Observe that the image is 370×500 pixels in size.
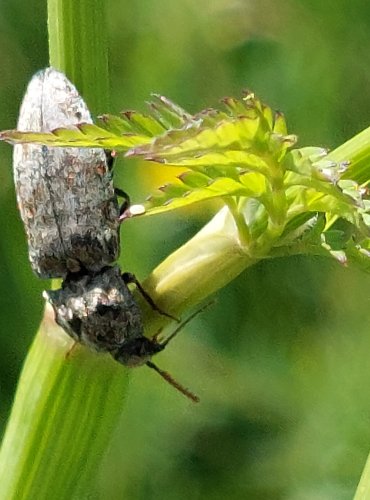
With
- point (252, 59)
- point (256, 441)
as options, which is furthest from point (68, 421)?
point (252, 59)

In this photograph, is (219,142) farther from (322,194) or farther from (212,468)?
(212,468)

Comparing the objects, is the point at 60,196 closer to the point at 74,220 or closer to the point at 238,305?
the point at 74,220

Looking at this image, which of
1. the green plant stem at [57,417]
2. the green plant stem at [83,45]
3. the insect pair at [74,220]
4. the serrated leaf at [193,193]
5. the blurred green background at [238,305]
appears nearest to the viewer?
the serrated leaf at [193,193]

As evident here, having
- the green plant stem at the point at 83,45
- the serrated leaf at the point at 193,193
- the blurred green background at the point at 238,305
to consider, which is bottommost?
the blurred green background at the point at 238,305

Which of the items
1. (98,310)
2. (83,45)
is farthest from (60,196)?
(83,45)

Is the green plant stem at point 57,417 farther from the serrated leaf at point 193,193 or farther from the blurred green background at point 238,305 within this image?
the blurred green background at point 238,305

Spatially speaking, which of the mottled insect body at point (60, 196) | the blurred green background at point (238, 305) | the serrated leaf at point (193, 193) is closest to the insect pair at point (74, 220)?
the mottled insect body at point (60, 196)

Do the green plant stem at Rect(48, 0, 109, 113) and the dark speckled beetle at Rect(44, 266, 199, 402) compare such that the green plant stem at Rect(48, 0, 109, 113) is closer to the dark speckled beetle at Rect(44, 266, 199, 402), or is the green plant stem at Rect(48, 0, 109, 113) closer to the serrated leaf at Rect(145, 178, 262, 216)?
the serrated leaf at Rect(145, 178, 262, 216)
